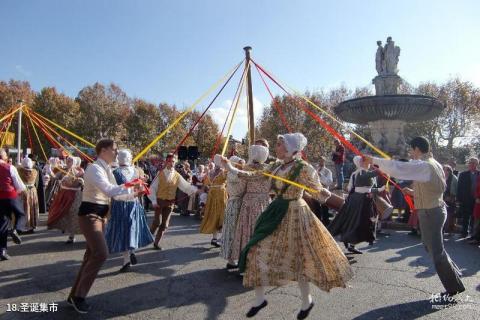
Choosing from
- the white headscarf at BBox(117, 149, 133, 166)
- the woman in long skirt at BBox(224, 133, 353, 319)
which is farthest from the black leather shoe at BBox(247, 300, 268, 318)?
the white headscarf at BBox(117, 149, 133, 166)

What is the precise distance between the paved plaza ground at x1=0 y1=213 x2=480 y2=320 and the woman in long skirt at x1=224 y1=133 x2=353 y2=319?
0.46 m

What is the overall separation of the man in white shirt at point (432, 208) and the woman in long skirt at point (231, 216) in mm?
2581

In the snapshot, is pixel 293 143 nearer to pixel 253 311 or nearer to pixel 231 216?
pixel 253 311

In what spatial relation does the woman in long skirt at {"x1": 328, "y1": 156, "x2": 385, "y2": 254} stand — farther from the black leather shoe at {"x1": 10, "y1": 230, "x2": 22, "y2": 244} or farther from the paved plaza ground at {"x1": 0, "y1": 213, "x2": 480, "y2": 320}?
the black leather shoe at {"x1": 10, "y1": 230, "x2": 22, "y2": 244}

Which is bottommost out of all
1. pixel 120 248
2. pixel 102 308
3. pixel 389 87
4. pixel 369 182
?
pixel 102 308

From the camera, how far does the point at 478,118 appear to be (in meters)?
35.7

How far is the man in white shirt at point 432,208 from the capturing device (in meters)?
4.44

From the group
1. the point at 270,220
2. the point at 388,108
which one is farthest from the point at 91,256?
the point at 388,108

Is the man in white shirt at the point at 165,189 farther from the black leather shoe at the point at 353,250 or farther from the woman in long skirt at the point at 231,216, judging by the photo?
the black leather shoe at the point at 353,250

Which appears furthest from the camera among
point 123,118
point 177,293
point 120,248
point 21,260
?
point 123,118

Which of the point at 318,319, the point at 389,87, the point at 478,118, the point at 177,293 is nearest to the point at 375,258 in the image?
the point at 318,319

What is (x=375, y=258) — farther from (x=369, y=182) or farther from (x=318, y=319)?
(x=318, y=319)

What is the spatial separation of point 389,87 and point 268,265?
18.0m

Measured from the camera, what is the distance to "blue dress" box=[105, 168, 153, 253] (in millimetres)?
5988
